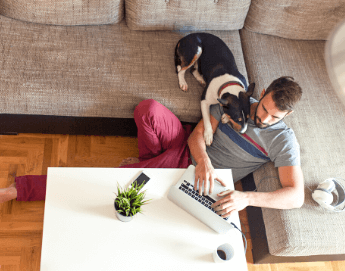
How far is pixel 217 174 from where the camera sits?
1.32m

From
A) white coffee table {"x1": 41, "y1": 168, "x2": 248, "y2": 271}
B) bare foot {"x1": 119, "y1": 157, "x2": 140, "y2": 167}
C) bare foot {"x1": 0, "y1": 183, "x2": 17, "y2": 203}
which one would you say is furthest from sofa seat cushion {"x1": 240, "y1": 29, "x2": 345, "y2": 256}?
bare foot {"x1": 0, "y1": 183, "x2": 17, "y2": 203}

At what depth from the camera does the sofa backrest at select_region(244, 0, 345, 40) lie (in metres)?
1.87

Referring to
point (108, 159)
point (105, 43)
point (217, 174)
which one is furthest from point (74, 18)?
point (217, 174)

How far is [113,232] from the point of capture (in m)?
1.12

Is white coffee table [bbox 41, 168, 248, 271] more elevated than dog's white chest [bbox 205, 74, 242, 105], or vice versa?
dog's white chest [bbox 205, 74, 242, 105]

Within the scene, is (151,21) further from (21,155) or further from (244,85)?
(21,155)

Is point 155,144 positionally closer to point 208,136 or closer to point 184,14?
point 208,136

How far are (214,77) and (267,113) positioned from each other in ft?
1.42

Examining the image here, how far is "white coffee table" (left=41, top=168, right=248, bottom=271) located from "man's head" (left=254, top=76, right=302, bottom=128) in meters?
0.49

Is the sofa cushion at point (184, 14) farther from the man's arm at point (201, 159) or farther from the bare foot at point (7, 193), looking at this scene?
the bare foot at point (7, 193)

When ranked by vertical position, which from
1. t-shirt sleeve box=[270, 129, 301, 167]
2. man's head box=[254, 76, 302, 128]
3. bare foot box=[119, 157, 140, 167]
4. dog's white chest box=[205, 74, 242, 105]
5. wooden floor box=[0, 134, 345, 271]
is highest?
man's head box=[254, 76, 302, 128]

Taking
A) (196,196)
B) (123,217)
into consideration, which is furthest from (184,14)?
(123,217)

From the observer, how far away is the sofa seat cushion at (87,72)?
5.06ft

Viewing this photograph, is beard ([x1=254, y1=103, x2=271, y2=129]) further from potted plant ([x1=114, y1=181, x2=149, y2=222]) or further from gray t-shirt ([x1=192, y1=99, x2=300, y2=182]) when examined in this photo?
potted plant ([x1=114, y1=181, x2=149, y2=222])
